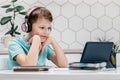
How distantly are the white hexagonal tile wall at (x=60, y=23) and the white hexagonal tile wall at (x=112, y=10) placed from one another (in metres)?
0.37

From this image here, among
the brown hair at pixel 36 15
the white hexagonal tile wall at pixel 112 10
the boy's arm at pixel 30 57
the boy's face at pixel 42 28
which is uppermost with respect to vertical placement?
the white hexagonal tile wall at pixel 112 10

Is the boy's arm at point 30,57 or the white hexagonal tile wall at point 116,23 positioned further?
the white hexagonal tile wall at point 116,23

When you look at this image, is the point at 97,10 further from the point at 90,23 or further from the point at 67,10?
the point at 67,10

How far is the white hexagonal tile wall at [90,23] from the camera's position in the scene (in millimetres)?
2564

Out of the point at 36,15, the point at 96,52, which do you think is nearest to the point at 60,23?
the point at 36,15

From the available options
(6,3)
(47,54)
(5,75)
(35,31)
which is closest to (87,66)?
(5,75)

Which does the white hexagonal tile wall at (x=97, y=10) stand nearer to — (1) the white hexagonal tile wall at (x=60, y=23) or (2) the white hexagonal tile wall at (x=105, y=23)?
(2) the white hexagonal tile wall at (x=105, y=23)

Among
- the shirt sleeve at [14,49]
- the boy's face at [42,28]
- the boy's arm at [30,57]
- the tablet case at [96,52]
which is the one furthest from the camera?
the boy's face at [42,28]

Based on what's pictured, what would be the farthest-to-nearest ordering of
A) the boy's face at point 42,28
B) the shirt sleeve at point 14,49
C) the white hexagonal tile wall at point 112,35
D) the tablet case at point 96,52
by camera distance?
the white hexagonal tile wall at point 112,35 → the boy's face at point 42,28 → the shirt sleeve at point 14,49 → the tablet case at point 96,52

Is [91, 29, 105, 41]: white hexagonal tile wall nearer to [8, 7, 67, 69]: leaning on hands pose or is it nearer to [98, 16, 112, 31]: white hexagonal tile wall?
[98, 16, 112, 31]: white hexagonal tile wall

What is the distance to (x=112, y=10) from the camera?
2580mm

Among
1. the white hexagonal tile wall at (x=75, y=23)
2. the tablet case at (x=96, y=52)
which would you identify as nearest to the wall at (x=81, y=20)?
the white hexagonal tile wall at (x=75, y=23)

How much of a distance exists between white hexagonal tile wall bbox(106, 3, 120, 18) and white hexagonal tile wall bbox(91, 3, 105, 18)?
47 millimetres

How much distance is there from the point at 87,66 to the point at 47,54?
962 mm
